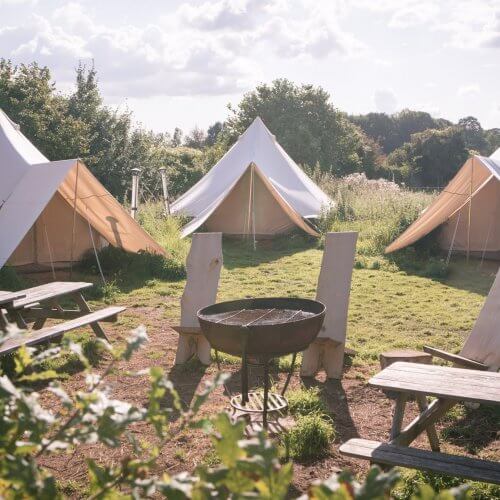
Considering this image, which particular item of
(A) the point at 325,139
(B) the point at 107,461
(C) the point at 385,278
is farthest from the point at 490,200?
(A) the point at 325,139

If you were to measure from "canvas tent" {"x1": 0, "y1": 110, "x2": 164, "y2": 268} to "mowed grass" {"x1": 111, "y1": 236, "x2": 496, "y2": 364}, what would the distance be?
1117mm

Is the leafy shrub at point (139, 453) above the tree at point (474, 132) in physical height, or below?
below

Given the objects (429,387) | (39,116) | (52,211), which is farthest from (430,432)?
(39,116)

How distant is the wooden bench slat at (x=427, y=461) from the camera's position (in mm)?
2699

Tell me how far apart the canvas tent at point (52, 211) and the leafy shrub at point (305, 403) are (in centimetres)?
436

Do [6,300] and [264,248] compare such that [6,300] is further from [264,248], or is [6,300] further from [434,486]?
[264,248]

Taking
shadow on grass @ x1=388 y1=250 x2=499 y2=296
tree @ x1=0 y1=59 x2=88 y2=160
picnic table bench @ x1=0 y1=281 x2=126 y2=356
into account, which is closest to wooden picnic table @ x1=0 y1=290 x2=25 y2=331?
picnic table bench @ x1=0 y1=281 x2=126 y2=356

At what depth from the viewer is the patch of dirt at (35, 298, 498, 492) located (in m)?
3.57

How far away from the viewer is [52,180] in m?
8.01

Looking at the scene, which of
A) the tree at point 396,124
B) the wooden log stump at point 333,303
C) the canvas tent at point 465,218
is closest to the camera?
the wooden log stump at point 333,303

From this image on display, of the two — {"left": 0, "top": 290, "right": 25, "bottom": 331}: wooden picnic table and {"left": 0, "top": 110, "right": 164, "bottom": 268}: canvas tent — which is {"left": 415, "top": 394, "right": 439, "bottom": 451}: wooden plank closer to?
{"left": 0, "top": 290, "right": 25, "bottom": 331}: wooden picnic table

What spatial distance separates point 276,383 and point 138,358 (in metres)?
1.34

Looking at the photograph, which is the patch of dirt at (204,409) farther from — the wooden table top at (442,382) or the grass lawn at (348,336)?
the wooden table top at (442,382)

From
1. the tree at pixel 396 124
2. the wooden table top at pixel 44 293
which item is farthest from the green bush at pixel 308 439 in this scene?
the tree at pixel 396 124
